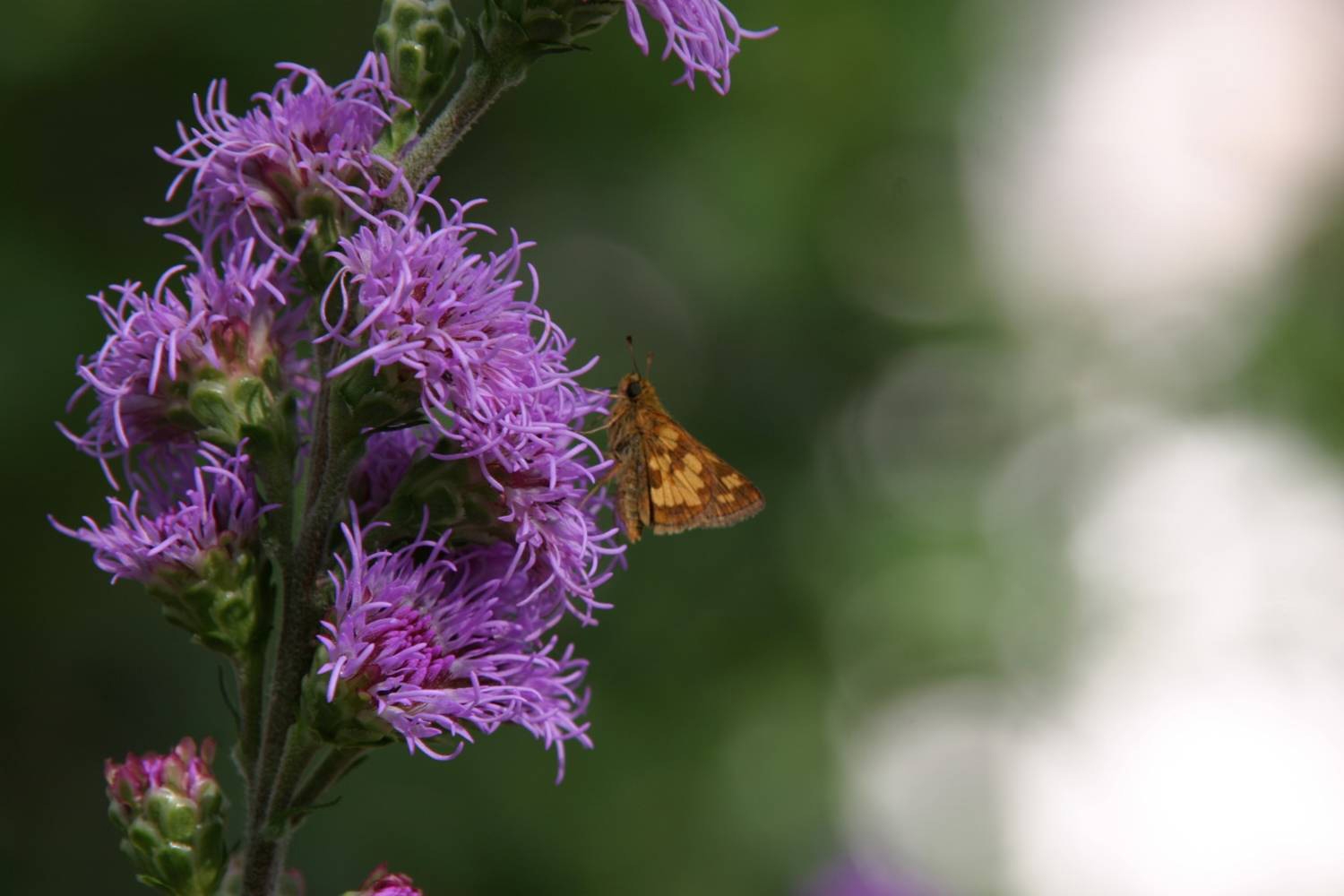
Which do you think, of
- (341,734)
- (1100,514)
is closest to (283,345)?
(341,734)

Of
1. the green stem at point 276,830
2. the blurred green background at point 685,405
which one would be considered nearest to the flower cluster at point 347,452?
the green stem at point 276,830

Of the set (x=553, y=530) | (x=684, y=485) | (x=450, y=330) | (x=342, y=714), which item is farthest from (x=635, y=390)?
(x=342, y=714)

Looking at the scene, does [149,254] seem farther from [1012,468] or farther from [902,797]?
[902,797]

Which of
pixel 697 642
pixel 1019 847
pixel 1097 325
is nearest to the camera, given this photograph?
pixel 697 642

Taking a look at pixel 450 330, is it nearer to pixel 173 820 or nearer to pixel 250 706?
pixel 250 706

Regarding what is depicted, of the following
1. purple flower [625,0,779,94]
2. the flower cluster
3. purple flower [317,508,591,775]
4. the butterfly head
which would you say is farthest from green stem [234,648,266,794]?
purple flower [625,0,779,94]
